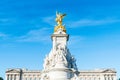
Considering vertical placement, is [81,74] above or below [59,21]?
below

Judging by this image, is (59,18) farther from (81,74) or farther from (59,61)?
(81,74)

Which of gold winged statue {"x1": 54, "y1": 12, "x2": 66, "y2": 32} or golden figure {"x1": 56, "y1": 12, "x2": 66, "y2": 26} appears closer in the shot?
gold winged statue {"x1": 54, "y1": 12, "x2": 66, "y2": 32}

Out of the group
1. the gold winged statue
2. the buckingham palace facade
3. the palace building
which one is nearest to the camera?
the palace building

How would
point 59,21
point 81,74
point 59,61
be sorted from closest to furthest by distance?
1. point 59,61
2. point 59,21
3. point 81,74

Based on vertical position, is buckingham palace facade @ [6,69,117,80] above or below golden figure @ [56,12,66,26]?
below

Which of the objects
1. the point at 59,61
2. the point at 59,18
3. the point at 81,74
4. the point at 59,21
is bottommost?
the point at 81,74

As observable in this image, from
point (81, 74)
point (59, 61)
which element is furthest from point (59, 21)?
point (81, 74)

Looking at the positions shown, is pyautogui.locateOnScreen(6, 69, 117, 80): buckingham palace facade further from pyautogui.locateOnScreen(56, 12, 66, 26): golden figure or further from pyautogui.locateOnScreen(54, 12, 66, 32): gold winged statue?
pyautogui.locateOnScreen(56, 12, 66, 26): golden figure

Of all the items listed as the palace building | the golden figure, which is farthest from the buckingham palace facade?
the golden figure

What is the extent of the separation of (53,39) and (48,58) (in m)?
3.83

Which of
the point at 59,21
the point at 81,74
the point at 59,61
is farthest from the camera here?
the point at 81,74

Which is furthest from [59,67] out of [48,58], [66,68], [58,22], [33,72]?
[33,72]

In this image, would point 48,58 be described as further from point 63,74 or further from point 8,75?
point 8,75

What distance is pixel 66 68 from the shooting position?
43.9 m
